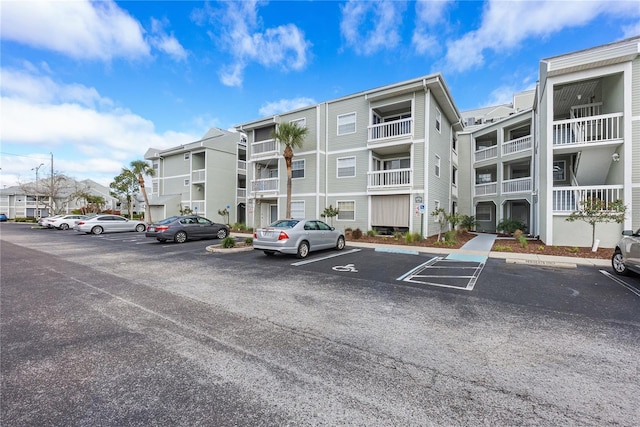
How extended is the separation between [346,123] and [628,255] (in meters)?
15.1

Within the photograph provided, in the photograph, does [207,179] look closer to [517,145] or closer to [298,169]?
[298,169]

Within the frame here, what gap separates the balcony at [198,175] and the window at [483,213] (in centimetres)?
2602

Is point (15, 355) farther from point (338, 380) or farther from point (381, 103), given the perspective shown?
point (381, 103)

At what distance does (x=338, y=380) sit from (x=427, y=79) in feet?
53.3

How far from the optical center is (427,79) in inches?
596

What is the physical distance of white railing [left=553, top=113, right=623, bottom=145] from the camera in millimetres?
12102

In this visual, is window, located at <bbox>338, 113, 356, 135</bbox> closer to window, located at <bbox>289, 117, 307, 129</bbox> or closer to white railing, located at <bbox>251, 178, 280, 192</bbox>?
window, located at <bbox>289, 117, 307, 129</bbox>

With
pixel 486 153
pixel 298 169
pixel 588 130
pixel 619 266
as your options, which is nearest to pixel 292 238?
pixel 619 266

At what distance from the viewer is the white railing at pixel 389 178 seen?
16.5 metres

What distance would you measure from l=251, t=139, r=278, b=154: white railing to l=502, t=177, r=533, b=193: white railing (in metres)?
17.5

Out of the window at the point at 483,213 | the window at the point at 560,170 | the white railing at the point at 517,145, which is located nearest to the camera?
the window at the point at 560,170

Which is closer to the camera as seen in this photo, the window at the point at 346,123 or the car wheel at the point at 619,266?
the car wheel at the point at 619,266

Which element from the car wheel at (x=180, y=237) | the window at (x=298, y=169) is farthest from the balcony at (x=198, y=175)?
the car wheel at (x=180, y=237)

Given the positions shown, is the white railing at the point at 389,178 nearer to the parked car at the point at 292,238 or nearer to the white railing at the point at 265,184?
the parked car at the point at 292,238
